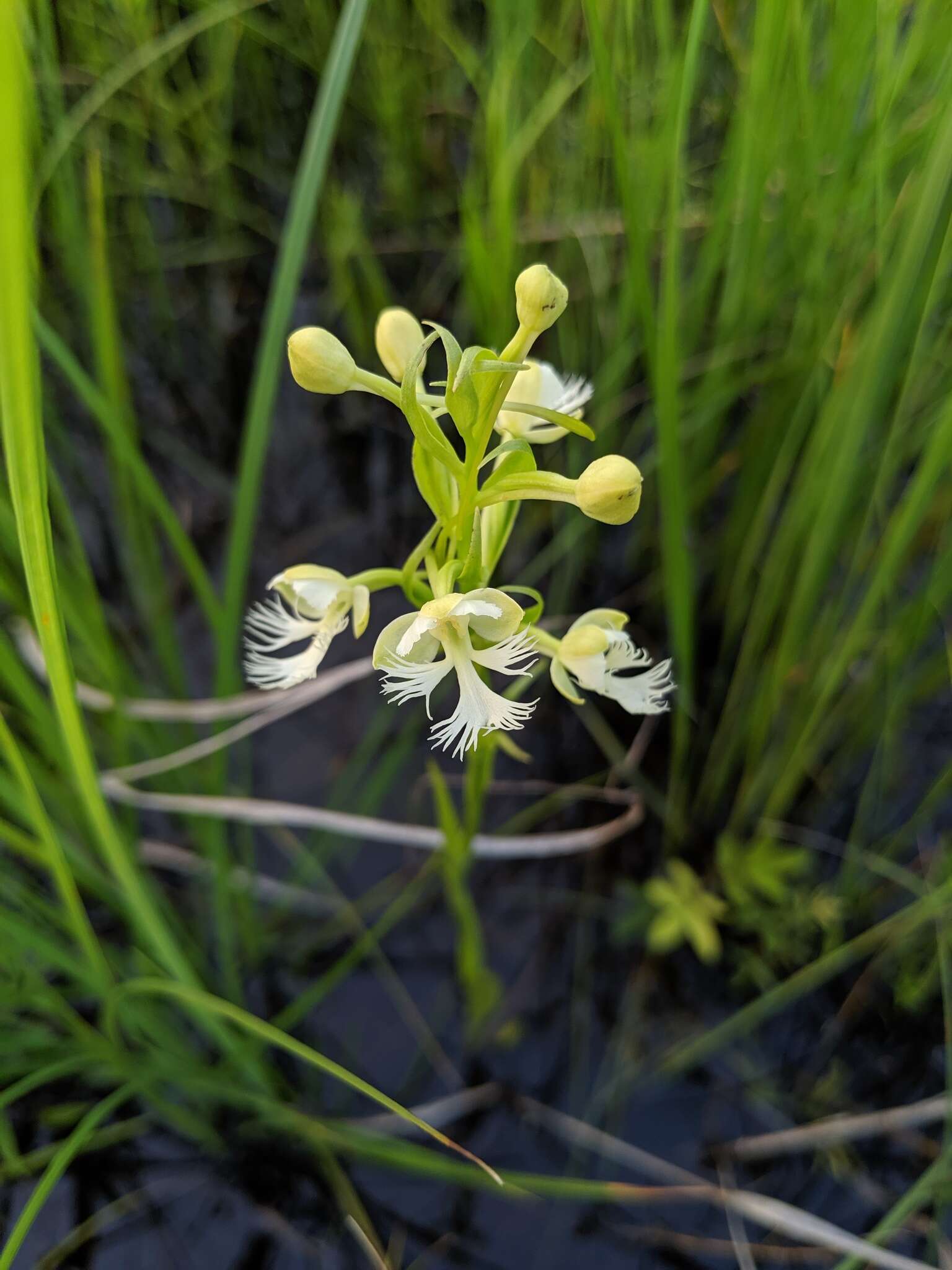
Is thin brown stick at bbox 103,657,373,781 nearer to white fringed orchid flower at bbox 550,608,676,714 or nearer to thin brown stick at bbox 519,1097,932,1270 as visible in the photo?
white fringed orchid flower at bbox 550,608,676,714

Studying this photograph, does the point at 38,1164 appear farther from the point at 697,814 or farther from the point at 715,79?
the point at 715,79

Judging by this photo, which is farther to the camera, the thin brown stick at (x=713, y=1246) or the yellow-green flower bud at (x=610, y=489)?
the thin brown stick at (x=713, y=1246)

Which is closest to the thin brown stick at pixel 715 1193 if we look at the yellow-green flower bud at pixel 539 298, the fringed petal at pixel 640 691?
the fringed petal at pixel 640 691

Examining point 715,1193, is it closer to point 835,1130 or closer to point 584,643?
point 835,1130

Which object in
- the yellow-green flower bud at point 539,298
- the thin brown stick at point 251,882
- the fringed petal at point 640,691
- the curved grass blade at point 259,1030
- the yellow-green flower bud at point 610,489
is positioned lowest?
the thin brown stick at point 251,882

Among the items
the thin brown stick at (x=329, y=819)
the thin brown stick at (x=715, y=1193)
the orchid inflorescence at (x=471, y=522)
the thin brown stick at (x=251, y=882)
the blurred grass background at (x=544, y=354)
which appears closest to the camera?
the orchid inflorescence at (x=471, y=522)

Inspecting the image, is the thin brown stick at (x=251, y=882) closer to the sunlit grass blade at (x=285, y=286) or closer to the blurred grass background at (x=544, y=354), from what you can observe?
the blurred grass background at (x=544, y=354)

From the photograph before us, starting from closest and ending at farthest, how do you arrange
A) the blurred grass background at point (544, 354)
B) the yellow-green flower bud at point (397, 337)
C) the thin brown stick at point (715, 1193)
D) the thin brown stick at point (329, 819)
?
the yellow-green flower bud at point (397, 337), the blurred grass background at point (544, 354), the thin brown stick at point (715, 1193), the thin brown stick at point (329, 819)
